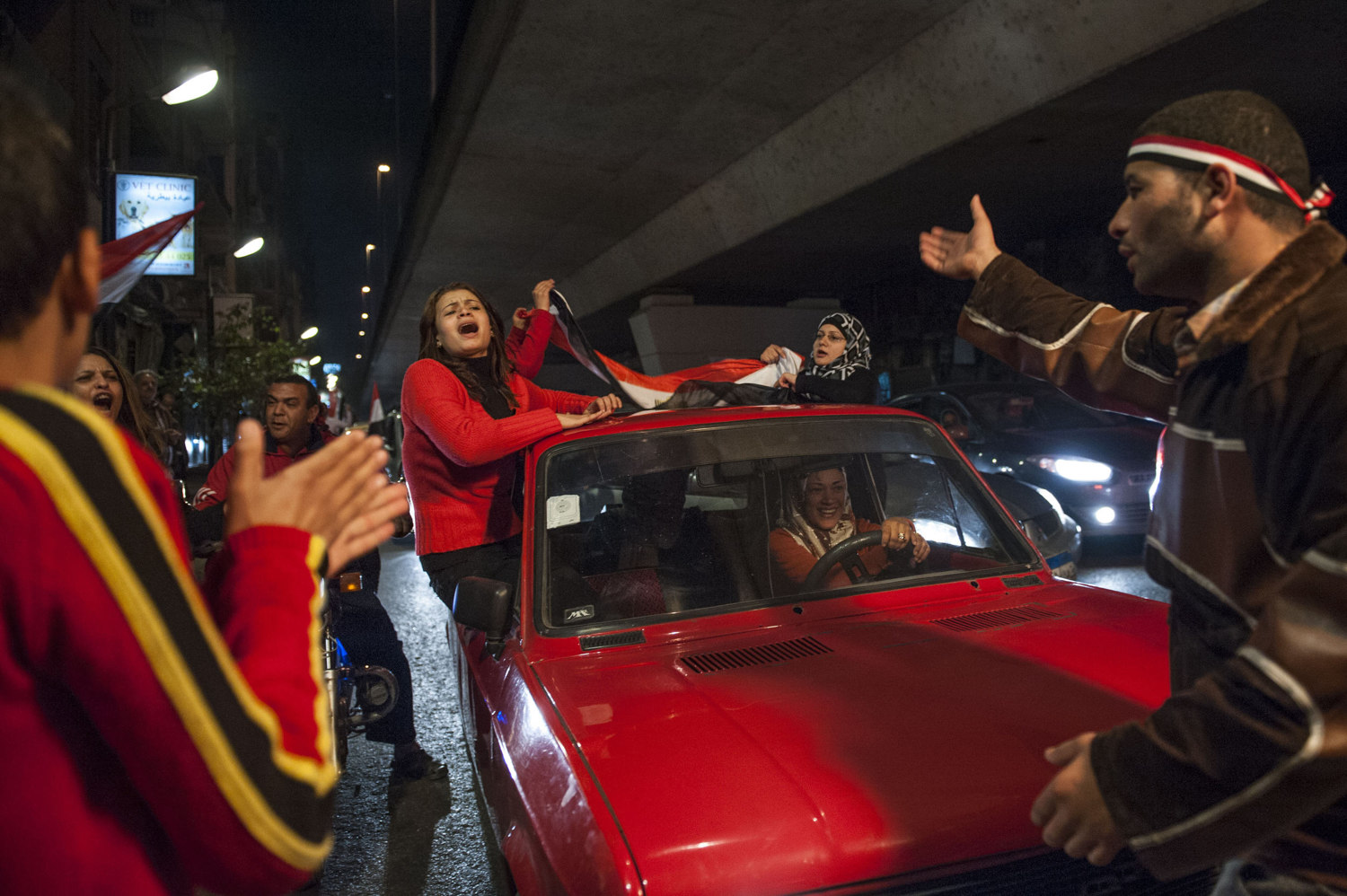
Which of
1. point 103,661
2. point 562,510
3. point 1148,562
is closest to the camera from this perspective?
point 103,661

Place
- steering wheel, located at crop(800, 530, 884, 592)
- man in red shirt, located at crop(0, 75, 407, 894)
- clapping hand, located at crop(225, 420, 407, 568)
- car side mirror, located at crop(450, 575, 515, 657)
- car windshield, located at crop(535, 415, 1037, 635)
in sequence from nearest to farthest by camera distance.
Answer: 1. man in red shirt, located at crop(0, 75, 407, 894)
2. clapping hand, located at crop(225, 420, 407, 568)
3. car side mirror, located at crop(450, 575, 515, 657)
4. car windshield, located at crop(535, 415, 1037, 635)
5. steering wheel, located at crop(800, 530, 884, 592)

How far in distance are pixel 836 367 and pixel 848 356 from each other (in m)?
0.10

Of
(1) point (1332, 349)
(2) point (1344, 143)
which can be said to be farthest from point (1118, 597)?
(2) point (1344, 143)

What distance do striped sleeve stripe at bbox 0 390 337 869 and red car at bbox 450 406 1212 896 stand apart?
0.80 metres

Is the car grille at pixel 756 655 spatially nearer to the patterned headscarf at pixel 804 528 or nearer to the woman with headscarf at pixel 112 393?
the patterned headscarf at pixel 804 528

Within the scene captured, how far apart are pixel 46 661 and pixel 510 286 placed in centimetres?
2418

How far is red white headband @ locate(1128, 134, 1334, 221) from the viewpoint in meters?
1.26

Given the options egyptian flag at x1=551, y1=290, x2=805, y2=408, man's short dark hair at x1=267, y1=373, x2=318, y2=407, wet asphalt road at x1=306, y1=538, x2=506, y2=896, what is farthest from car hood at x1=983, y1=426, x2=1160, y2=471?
man's short dark hair at x1=267, y1=373, x2=318, y2=407

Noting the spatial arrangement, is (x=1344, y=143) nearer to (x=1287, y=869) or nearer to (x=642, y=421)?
(x=642, y=421)

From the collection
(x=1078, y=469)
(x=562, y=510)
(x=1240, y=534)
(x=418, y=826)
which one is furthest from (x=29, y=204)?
(x=1078, y=469)

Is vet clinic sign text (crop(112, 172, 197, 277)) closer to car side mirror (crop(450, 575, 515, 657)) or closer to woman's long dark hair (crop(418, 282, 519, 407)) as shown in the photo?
woman's long dark hair (crop(418, 282, 519, 407))

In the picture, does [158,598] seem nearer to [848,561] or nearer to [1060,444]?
[848,561]

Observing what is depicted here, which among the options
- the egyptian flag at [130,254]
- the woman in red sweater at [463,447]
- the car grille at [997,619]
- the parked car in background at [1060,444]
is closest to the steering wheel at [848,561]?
the car grille at [997,619]

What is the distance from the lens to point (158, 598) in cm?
84
